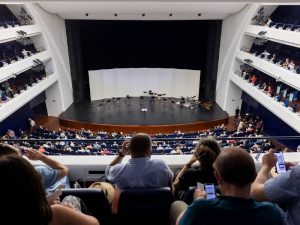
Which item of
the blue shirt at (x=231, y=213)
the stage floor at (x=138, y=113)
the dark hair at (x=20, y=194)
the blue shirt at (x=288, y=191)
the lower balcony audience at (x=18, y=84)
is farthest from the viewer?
the stage floor at (x=138, y=113)

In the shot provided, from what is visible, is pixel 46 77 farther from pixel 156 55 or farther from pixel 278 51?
pixel 278 51

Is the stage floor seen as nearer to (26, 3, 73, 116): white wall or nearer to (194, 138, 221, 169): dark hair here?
(26, 3, 73, 116): white wall

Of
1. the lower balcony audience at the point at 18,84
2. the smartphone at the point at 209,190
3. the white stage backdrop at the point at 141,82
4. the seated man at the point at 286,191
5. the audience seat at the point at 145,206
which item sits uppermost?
the seated man at the point at 286,191

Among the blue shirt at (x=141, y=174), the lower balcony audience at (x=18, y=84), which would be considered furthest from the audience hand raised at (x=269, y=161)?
the lower balcony audience at (x=18, y=84)

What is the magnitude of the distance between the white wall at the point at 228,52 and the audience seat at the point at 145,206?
16.5 m

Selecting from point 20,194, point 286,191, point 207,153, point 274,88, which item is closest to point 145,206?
point 207,153

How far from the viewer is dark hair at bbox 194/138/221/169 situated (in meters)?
2.67

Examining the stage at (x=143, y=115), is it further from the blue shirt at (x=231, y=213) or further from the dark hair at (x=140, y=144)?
the blue shirt at (x=231, y=213)

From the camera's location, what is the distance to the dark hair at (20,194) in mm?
1201

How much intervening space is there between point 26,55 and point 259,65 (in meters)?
12.6

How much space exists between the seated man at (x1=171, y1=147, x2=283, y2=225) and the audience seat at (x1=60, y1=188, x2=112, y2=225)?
43.5 inches

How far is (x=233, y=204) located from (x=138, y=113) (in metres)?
17.4

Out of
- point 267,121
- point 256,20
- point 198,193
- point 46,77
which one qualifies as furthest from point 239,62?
point 198,193

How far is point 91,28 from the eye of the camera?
69.5 feet
